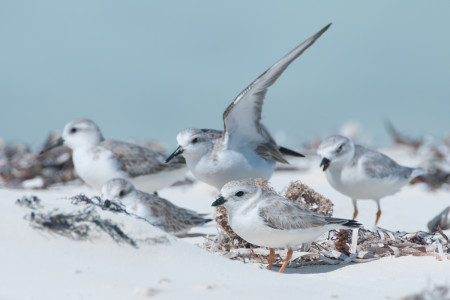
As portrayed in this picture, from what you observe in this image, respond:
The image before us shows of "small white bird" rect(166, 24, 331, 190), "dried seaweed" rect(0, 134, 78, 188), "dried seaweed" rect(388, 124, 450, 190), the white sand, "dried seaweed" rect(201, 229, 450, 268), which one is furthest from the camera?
"dried seaweed" rect(0, 134, 78, 188)

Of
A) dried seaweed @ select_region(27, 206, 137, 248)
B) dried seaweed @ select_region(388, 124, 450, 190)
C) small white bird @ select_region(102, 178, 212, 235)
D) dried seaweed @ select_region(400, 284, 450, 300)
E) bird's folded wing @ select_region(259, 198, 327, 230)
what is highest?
dried seaweed @ select_region(27, 206, 137, 248)

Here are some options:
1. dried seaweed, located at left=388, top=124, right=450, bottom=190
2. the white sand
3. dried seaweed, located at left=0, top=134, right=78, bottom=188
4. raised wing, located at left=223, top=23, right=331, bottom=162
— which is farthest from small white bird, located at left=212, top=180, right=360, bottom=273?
dried seaweed, located at left=0, top=134, right=78, bottom=188

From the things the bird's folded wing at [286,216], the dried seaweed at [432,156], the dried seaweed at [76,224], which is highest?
the dried seaweed at [76,224]

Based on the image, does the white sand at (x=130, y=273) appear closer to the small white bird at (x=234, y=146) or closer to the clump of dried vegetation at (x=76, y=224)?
the clump of dried vegetation at (x=76, y=224)

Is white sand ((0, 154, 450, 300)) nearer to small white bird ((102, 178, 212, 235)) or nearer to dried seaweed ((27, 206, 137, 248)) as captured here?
dried seaweed ((27, 206, 137, 248))

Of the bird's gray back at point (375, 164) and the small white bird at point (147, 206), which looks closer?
the small white bird at point (147, 206)

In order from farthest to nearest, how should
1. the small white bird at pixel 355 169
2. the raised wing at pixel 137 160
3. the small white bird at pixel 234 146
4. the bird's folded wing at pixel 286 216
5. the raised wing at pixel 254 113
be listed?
the raised wing at pixel 137 160
the small white bird at pixel 355 169
the small white bird at pixel 234 146
the raised wing at pixel 254 113
the bird's folded wing at pixel 286 216

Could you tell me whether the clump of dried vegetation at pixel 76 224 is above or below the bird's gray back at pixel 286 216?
above

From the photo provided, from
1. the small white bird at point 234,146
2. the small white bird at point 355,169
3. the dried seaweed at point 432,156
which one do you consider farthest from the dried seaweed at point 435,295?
the dried seaweed at point 432,156
